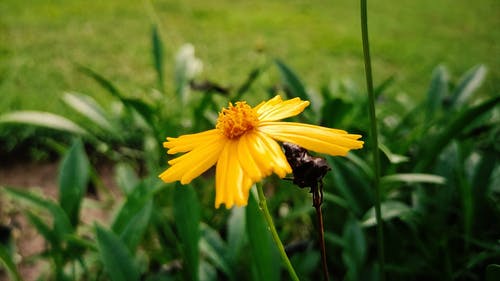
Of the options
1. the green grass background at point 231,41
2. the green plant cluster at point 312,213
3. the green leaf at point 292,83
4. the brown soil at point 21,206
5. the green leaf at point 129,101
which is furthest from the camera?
the green grass background at point 231,41

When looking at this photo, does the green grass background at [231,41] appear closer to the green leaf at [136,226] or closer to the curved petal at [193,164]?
the green leaf at [136,226]

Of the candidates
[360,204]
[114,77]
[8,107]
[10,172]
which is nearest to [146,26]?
[114,77]

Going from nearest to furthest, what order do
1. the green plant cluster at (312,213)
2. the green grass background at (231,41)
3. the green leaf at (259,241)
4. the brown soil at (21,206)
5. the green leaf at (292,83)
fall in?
the green leaf at (259,241) < the green plant cluster at (312,213) < the green leaf at (292,83) < the brown soil at (21,206) < the green grass background at (231,41)

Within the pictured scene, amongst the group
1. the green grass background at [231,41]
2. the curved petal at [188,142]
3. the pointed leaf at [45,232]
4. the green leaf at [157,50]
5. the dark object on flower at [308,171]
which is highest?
the green grass background at [231,41]

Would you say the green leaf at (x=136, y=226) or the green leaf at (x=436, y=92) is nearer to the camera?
the green leaf at (x=136, y=226)

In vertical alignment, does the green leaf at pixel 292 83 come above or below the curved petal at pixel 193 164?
above

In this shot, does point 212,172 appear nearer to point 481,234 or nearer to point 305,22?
point 481,234

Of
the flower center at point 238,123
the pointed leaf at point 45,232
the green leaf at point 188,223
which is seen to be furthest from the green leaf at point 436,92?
the pointed leaf at point 45,232

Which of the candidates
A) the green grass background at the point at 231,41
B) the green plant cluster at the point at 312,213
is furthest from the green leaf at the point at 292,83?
the green grass background at the point at 231,41

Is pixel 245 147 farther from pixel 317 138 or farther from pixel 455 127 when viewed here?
pixel 455 127
